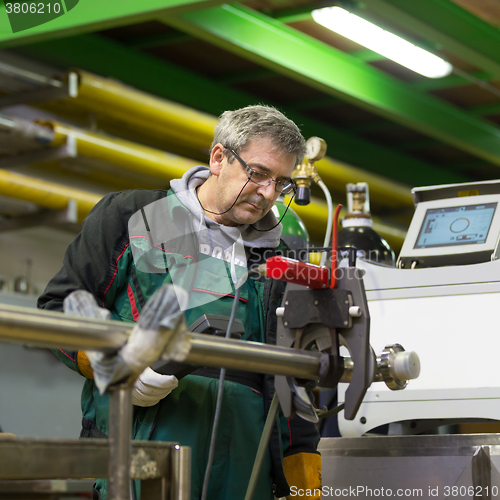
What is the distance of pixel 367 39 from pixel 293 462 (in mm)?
2161

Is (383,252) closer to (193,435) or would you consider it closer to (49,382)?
(193,435)

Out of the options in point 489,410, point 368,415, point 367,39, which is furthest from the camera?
point 367,39

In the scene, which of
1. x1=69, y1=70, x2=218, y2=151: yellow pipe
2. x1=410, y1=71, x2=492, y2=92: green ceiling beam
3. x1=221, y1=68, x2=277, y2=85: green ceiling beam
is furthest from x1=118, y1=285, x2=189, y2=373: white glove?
x1=221, y1=68, x2=277, y2=85: green ceiling beam

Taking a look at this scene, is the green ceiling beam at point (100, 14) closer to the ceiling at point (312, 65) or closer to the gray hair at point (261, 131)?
the ceiling at point (312, 65)

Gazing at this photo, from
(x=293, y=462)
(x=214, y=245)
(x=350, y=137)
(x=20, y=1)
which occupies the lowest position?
(x=293, y=462)

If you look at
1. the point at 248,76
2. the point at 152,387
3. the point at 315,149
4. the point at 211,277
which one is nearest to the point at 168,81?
the point at 248,76

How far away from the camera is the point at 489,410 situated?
4.89ft

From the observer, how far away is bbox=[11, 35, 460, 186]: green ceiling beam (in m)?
3.65

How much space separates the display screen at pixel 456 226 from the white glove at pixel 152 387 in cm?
79

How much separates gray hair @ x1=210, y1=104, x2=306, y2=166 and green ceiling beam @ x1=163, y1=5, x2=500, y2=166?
1.43 meters

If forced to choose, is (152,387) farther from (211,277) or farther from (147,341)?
(147,341)

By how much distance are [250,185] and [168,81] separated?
2.62m

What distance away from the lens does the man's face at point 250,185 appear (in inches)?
60.0

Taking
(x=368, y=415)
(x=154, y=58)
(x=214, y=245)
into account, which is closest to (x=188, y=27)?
(x=154, y=58)
